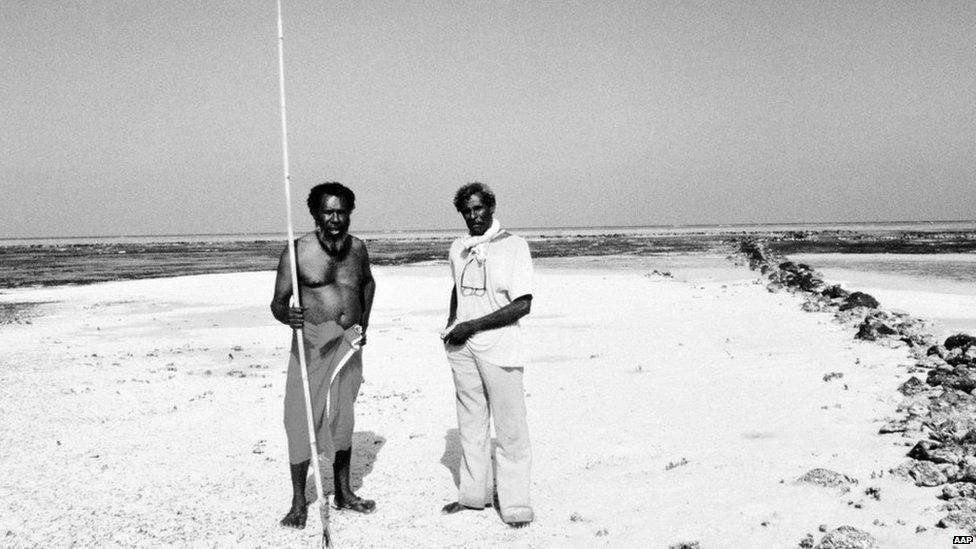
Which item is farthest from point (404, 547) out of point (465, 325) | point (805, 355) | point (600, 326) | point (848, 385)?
point (600, 326)

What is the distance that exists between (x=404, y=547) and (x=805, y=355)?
311 inches

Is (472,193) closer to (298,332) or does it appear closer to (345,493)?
(298,332)

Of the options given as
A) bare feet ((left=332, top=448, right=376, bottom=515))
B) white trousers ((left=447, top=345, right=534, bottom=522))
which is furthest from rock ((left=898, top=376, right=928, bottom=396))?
bare feet ((left=332, top=448, right=376, bottom=515))

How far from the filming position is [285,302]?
5000 millimetres

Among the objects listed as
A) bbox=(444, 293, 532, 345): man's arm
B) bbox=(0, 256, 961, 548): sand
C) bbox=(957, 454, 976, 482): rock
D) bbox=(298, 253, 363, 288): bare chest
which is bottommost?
bbox=(0, 256, 961, 548): sand

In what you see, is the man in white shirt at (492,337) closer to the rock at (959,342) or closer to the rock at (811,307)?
the rock at (959,342)

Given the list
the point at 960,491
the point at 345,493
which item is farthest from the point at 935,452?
the point at 345,493

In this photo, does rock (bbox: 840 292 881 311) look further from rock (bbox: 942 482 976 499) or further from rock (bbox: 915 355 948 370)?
rock (bbox: 942 482 976 499)

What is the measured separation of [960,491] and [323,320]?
458 cm

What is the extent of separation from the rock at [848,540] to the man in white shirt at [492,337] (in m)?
1.90

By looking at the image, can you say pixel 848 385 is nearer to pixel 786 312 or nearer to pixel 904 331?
pixel 904 331

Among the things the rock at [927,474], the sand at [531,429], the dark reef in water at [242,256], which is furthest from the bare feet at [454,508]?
the dark reef in water at [242,256]

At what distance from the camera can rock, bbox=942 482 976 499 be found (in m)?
4.82

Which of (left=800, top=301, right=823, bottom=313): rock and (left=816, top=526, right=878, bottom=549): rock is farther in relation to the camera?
(left=800, top=301, right=823, bottom=313): rock
